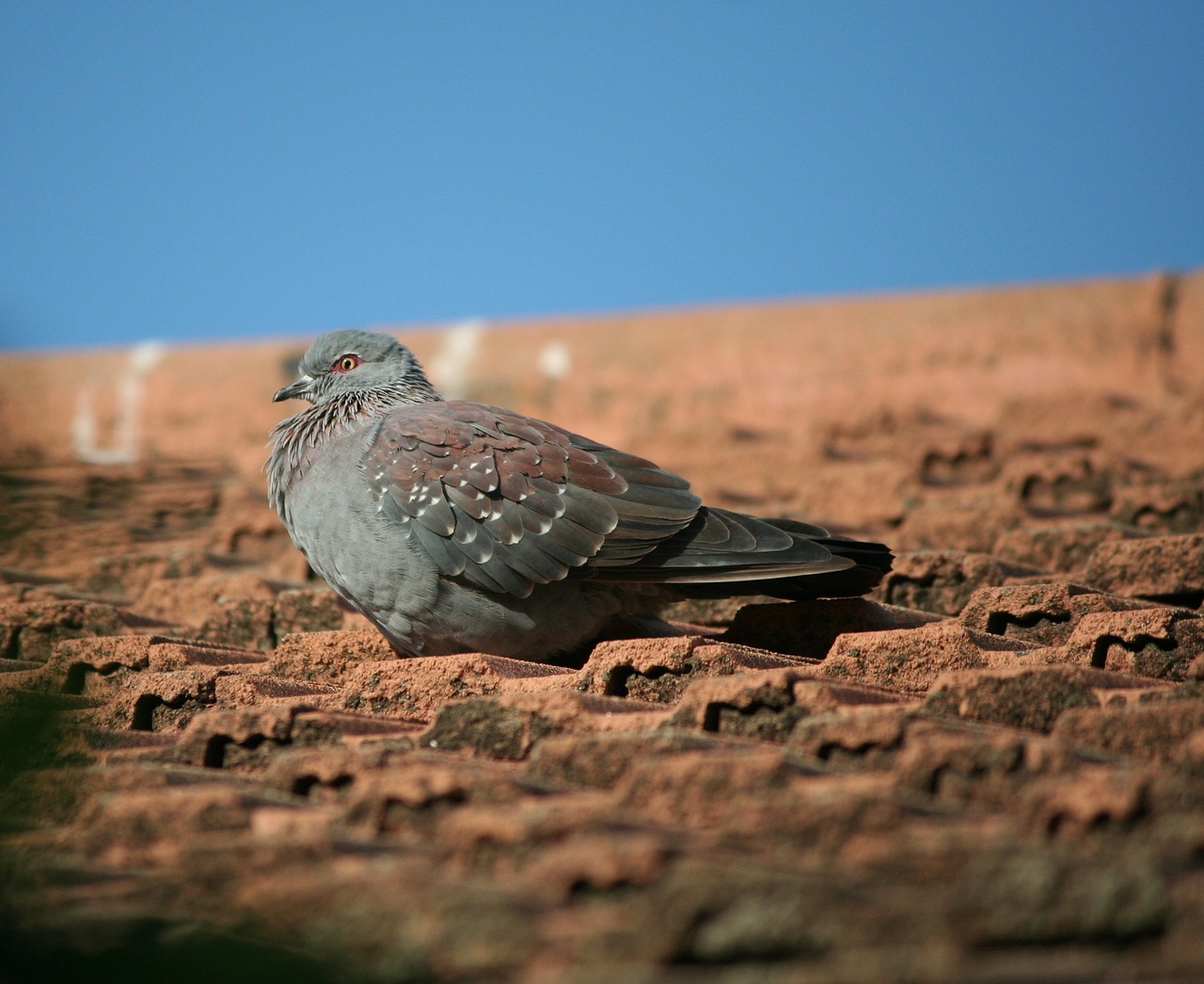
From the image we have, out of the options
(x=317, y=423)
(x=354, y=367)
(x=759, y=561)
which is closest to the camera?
(x=759, y=561)

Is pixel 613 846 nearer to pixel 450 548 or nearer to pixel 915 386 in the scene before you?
pixel 450 548

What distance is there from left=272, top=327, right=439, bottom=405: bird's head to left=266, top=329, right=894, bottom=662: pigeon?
778 millimetres

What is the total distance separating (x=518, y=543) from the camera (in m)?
4.57

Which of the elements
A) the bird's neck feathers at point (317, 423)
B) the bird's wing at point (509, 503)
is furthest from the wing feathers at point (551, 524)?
the bird's neck feathers at point (317, 423)

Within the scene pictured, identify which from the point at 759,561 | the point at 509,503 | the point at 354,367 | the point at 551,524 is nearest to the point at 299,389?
the point at 354,367

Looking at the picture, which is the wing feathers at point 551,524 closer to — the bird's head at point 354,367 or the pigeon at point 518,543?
the pigeon at point 518,543

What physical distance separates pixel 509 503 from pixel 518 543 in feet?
0.47

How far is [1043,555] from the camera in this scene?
17.4ft

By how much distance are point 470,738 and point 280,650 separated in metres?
1.59

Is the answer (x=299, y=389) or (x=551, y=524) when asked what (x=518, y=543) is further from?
(x=299, y=389)

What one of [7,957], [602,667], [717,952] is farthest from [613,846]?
[602,667]

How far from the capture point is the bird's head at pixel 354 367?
562 centimetres

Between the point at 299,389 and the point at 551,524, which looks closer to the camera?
the point at 551,524

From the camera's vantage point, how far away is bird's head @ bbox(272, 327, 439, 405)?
5.62 m
